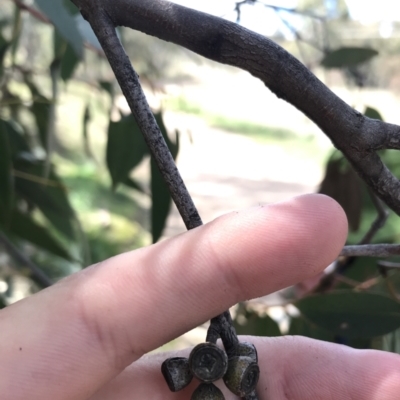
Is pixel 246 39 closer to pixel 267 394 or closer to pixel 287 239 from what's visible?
pixel 287 239

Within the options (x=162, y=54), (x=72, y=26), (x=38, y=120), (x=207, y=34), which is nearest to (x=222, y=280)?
(x=207, y=34)

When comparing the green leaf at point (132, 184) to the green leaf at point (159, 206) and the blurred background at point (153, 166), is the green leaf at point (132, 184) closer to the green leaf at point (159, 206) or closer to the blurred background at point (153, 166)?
the blurred background at point (153, 166)

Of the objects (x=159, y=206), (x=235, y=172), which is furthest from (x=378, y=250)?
(x=235, y=172)

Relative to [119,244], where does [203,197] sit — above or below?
above

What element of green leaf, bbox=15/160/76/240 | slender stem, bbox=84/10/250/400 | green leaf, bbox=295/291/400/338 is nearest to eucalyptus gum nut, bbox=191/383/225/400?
slender stem, bbox=84/10/250/400

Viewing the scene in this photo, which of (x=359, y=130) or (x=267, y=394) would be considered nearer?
(x=359, y=130)

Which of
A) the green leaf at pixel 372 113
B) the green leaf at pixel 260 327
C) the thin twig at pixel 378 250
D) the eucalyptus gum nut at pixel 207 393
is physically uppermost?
the green leaf at pixel 372 113

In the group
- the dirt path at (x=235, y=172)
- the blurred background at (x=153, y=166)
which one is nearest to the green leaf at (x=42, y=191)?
the blurred background at (x=153, y=166)
